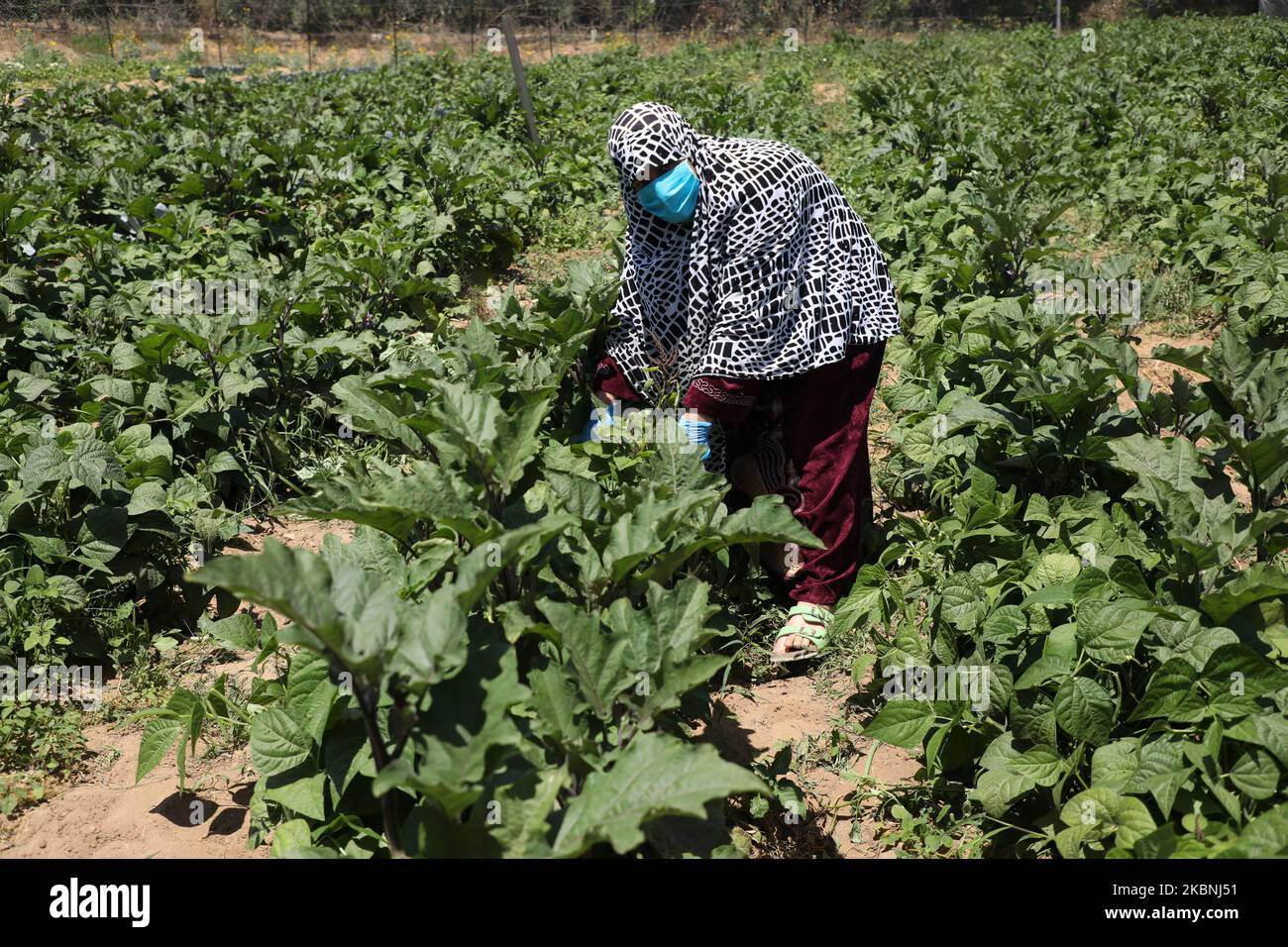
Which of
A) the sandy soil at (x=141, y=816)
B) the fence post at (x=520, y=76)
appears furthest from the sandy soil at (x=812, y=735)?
the fence post at (x=520, y=76)

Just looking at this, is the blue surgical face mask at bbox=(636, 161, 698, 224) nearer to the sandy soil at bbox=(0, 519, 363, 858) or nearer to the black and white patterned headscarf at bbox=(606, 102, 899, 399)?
the black and white patterned headscarf at bbox=(606, 102, 899, 399)

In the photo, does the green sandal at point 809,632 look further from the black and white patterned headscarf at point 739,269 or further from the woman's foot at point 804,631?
the black and white patterned headscarf at point 739,269

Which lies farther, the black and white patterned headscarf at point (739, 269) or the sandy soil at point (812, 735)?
the black and white patterned headscarf at point (739, 269)

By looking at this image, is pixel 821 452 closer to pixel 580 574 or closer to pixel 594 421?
pixel 594 421

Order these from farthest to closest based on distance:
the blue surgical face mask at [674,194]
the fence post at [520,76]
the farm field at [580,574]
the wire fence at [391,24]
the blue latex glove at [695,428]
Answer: the wire fence at [391,24], the fence post at [520,76], the blue latex glove at [695,428], the blue surgical face mask at [674,194], the farm field at [580,574]

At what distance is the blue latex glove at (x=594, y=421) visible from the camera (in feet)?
11.0

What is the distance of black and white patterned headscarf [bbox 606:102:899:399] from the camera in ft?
10.1

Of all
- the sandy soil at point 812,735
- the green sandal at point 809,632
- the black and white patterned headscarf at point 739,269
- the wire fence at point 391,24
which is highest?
the wire fence at point 391,24

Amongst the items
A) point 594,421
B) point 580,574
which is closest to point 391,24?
point 594,421

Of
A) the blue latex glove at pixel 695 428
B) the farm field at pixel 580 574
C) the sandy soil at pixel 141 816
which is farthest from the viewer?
the blue latex glove at pixel 695 428

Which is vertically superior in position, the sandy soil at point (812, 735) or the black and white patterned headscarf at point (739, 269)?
the black and white patterned headscarf at point (739, 269)

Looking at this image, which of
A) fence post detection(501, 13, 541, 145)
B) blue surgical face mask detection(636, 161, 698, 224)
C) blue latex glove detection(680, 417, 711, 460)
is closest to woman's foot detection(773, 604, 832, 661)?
blue latex glove detection(680, 417, 711, 460)

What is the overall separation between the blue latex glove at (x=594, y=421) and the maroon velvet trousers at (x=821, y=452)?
44cm

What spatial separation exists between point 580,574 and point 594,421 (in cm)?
122
